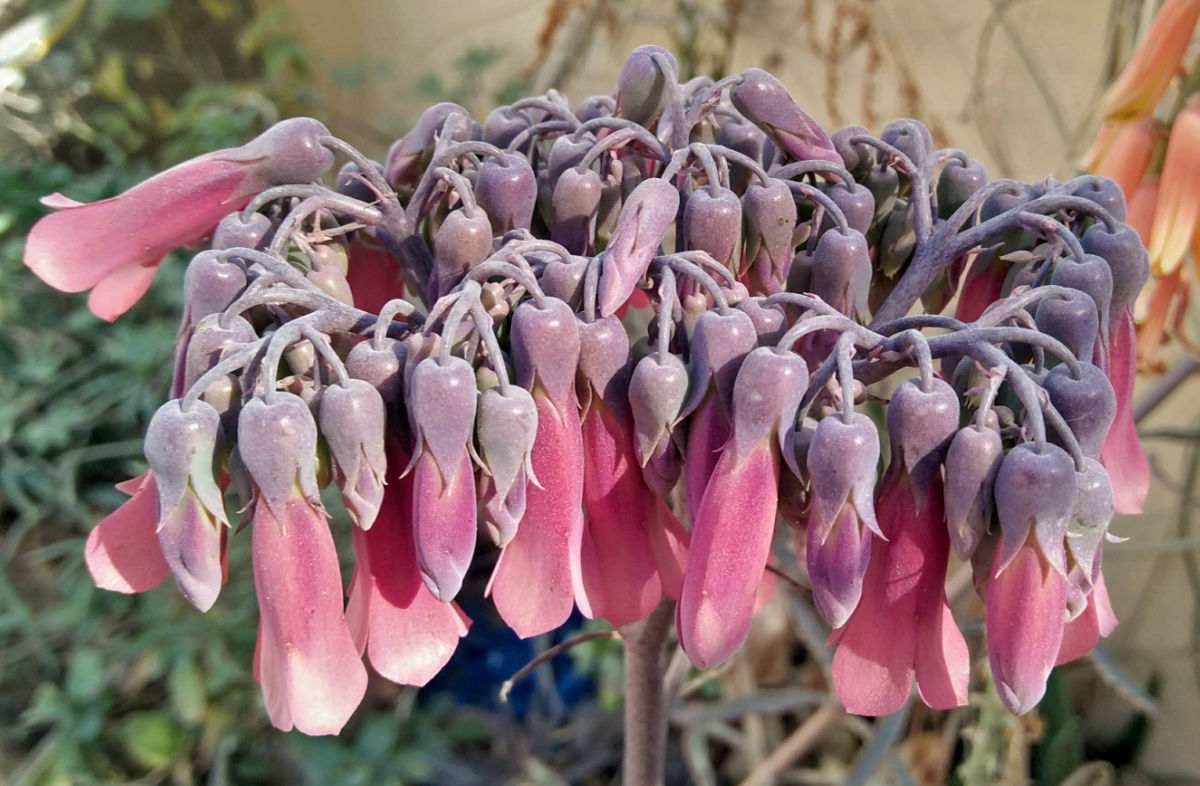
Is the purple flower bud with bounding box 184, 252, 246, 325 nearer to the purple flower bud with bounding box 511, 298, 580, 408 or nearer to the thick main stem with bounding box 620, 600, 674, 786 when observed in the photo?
the purple flower bud with bounding box 511, 298, 580, 408


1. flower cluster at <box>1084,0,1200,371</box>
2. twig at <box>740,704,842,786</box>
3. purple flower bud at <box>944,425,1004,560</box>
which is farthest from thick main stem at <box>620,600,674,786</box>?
twig at <box>740,704,842,786</box>

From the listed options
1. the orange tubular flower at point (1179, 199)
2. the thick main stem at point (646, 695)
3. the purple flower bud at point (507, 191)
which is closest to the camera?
the purple flower bud at point (507, 191)

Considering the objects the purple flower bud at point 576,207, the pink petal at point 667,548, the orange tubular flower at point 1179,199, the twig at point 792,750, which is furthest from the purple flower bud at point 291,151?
the twig at point 792,750

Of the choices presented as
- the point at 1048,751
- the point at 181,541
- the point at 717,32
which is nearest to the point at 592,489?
the point at 181,541

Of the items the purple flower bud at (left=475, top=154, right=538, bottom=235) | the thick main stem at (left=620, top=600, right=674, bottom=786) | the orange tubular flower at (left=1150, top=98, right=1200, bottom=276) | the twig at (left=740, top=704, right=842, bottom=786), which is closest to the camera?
the purple flower bud at (left=475, top=154, right=538, bottom=235)

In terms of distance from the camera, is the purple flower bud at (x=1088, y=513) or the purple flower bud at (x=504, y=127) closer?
the purple flower bud at (x=1088, y=513)

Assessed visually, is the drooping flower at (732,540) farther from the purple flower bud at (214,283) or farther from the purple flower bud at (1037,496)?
the purple flower bud at (214,283)
